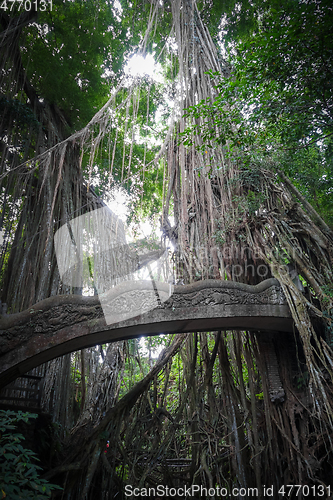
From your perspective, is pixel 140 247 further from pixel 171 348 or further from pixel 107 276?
pixel 171 348

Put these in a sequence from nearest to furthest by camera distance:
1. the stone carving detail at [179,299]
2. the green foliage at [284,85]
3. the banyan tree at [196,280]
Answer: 1. the green foliage at [284,85]
2. the stone carving detail at [179,299]
3. the banyan tree at [196,280]

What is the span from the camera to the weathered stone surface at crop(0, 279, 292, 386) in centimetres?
266

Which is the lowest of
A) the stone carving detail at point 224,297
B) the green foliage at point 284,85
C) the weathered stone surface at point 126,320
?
the weathered stone surface at point 126,320

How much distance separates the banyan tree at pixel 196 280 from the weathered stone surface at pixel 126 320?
34 centimetres

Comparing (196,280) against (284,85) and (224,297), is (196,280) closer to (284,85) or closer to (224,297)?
(224,297)

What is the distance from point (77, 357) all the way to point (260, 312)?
3.62 m

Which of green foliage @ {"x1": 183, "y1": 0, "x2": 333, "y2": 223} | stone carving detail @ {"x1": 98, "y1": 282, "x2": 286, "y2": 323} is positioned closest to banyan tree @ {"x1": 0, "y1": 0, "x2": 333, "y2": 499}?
green foliage @ {"x1": 183, "y1": 0, "x2": 333, "y2": 223}

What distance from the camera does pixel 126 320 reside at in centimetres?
282

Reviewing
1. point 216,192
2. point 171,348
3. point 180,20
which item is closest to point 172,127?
point 216,192

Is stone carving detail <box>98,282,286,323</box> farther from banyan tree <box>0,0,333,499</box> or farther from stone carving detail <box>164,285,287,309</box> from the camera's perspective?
banyan tree <box>0,0,333,499</box>

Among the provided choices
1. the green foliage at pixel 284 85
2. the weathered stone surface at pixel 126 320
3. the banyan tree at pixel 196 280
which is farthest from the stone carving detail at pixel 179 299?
the green foliage at pixel 284 85

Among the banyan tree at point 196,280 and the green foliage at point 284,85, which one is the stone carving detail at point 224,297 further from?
the green foliage at point 284,85

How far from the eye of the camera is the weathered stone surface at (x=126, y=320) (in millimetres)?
2660

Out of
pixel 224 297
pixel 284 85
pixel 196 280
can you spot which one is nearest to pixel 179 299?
pixel 224 297
